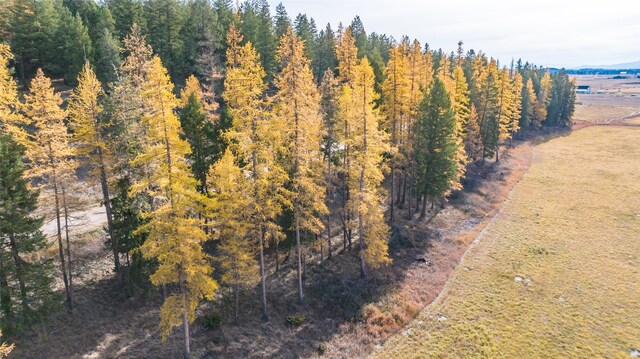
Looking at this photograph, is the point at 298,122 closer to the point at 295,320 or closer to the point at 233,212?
the point at 233,212

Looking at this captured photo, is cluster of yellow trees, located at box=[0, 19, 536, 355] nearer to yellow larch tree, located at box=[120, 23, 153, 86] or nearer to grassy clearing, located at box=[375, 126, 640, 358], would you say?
yellow larch tree, located at box=[120, 23, 153, 86]

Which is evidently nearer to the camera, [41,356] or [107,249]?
[41,356]

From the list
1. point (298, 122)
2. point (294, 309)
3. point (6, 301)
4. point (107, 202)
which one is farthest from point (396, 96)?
point (6, 301)

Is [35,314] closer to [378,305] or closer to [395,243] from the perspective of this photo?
[378,305]

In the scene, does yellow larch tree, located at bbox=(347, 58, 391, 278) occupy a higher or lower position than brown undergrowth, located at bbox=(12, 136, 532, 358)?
higher

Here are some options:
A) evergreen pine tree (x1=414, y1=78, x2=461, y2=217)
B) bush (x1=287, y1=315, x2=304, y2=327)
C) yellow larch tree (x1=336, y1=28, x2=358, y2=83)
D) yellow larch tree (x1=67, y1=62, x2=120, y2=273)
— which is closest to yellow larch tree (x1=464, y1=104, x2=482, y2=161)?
evergreen pine tree (x1=414, y1=78, x2=461, y2=217)

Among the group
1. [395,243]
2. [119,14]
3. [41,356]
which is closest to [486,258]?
[395,243]
